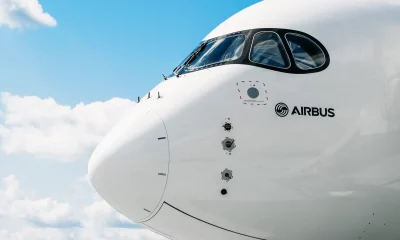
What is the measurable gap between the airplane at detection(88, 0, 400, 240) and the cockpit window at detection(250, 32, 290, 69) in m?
0.02

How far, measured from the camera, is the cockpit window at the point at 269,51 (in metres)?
10.6

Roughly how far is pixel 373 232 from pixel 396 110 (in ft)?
7.48

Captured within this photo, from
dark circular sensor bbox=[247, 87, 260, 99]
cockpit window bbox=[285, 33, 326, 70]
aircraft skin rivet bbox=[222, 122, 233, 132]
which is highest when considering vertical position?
cockpit window bbox=[285, 33, 326, 70]

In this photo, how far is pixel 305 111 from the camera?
Result: 33.6 ft

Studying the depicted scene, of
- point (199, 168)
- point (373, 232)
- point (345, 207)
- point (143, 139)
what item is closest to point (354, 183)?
point (345, 207)

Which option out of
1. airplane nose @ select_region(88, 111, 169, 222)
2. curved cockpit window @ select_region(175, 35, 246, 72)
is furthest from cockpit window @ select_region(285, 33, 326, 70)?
airplane nose @ select_region(88, 111, 169, 222)

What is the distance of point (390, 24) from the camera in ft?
37.2

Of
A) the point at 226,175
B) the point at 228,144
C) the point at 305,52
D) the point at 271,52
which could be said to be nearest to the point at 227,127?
the point at 228,144

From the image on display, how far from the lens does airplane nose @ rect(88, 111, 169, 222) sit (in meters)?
9.59

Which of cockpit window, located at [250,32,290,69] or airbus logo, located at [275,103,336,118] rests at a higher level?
cockpit window, located at [250,32,290,69]

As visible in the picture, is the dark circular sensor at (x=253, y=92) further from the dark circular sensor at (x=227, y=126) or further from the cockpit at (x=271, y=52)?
the dark circular sensor at (x=227, y=126)

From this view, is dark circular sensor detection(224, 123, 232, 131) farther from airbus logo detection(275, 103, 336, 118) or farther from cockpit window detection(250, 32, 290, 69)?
cockpit window detection(250, 32, 290, 69)

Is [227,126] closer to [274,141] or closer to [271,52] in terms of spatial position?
[274,141]

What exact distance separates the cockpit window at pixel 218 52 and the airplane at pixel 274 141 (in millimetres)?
35
